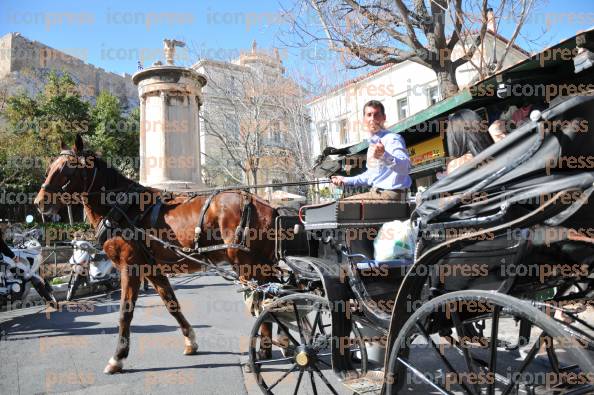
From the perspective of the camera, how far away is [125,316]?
16.4 feet

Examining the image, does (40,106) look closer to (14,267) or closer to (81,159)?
(14,267)

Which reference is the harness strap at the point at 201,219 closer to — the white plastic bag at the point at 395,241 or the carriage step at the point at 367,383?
the white plastic bag at the point at 395,241

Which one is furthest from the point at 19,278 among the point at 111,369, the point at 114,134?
the point at 114,134

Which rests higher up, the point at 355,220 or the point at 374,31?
the point at 374,31

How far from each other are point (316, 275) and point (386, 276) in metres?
0.58

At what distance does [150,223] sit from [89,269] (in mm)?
6460

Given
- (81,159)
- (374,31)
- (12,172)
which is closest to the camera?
(81,159)

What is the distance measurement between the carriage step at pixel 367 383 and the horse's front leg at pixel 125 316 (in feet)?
9.66

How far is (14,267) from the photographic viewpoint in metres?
8.16

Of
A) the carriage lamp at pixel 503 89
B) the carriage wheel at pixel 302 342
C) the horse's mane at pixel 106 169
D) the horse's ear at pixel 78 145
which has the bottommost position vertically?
the carriage wheel at pixel 302 342

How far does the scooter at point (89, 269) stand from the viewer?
9891mm

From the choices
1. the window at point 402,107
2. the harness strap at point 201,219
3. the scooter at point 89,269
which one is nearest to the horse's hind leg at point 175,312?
the harness strap at point 201,219

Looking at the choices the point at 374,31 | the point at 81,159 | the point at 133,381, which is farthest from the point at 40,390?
the point at 374,31

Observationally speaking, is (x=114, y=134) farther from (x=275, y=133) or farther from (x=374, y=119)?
(x=374, y=119)
